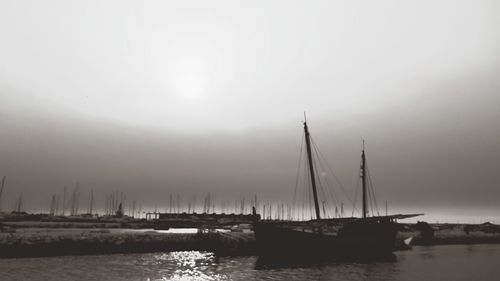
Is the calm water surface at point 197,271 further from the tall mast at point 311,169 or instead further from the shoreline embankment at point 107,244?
the tall mast at point 311,169

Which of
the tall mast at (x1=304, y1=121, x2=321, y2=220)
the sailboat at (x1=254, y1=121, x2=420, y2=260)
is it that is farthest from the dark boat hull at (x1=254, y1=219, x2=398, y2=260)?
the tall mast at (x1=304, y1=121, x2=321, y2=220)

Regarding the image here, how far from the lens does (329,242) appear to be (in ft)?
150

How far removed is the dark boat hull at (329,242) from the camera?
43094 millimetres

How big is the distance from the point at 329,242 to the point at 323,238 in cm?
118

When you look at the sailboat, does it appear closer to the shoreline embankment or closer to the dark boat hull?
the dark boat hull

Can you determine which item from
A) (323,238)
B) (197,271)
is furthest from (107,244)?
(323,238)

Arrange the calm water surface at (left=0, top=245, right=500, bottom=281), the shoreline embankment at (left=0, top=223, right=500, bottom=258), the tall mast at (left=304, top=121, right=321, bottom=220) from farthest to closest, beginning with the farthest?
the tall mast at (left=304, top=121, right=321, bottom=220)
the shoreline embankment at (left=0, top=223, right=500, bottom=258)
the calm water surface at (left=0, top=245, right=500, bottom=281)

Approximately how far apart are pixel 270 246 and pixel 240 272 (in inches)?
400

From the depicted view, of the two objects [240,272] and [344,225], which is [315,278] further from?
[344,225]

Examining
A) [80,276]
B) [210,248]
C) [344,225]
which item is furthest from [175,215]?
[80,276]

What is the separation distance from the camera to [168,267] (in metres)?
35.7

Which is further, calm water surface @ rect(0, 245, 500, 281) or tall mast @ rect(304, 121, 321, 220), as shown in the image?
tall mast @ rect(304, 121, 321, 220)

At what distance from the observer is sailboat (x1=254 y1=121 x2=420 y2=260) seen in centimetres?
4316

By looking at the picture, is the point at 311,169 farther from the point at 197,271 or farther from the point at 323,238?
the point at 197,271
